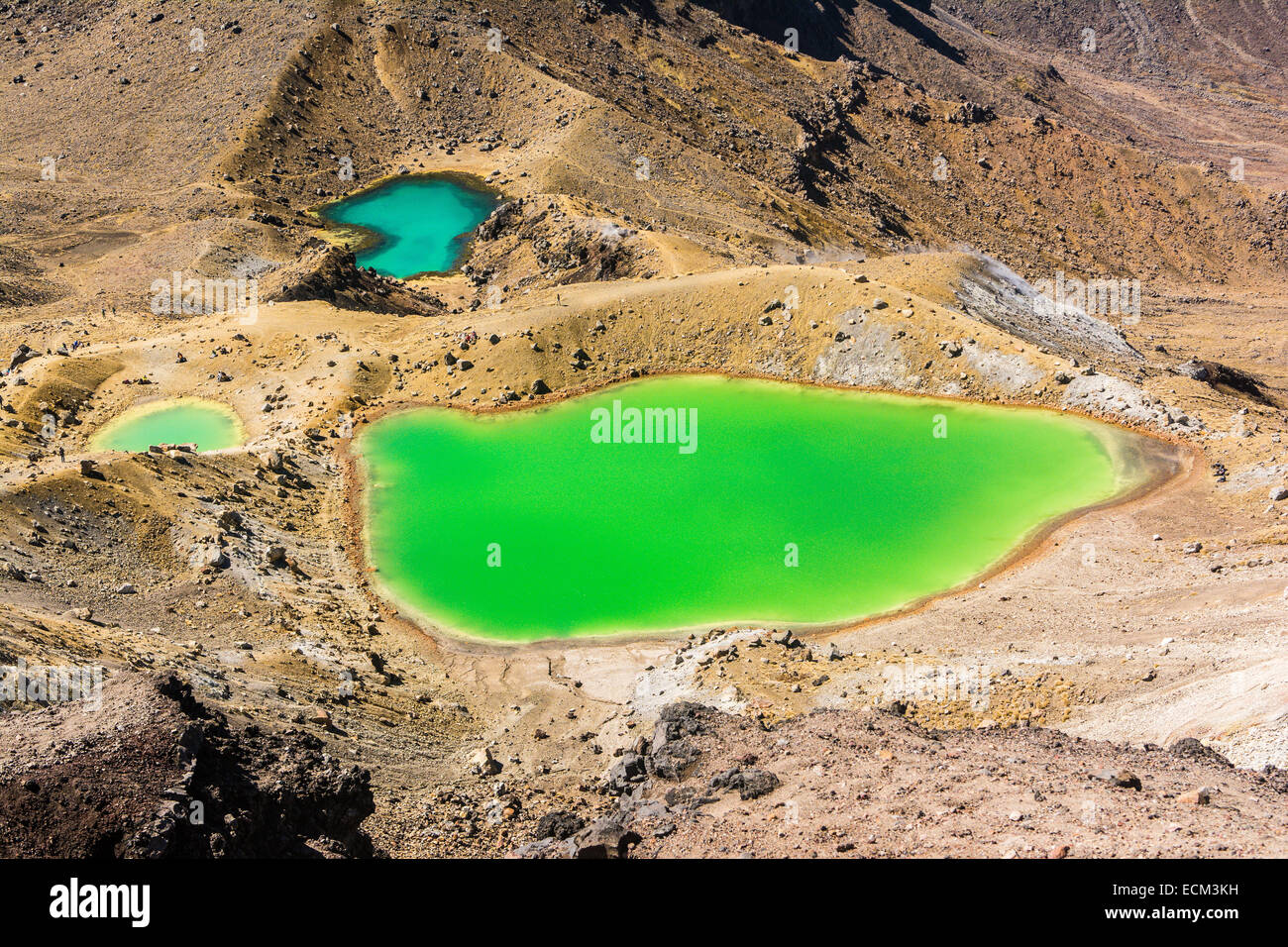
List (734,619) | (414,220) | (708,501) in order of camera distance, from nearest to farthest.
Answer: (734,619)
(708,501)
(414,220)

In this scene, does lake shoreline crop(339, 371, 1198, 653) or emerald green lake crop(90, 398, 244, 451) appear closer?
lake shoreline crop(339, 371, 1198, 653)

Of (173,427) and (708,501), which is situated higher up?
(173,427)

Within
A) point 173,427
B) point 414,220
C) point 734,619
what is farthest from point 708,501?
point 414,220

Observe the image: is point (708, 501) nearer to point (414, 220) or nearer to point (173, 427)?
point (173, 427)

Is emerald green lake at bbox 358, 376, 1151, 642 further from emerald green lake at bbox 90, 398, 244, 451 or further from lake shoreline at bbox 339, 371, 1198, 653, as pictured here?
emerald green lake at bbox 90, 398, 244, 451

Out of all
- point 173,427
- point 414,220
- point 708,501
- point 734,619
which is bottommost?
point 734,619

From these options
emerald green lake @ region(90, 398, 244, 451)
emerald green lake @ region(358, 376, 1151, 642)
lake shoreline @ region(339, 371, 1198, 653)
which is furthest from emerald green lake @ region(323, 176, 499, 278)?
emerald green lake @ region(358, 376, 1151, 642)
